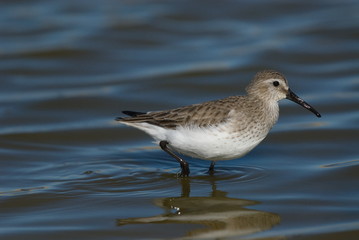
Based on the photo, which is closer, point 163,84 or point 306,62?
point 163,84

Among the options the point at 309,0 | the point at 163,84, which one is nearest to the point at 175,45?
the point at 163,84

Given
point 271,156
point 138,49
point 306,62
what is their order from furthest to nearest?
A: point 138,49
point 306,62
point 271,156

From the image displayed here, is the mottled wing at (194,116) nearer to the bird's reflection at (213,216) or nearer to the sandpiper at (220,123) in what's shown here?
the sandpiper at (220,123)

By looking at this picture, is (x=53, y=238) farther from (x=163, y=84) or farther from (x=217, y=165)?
(x=163, y=84)

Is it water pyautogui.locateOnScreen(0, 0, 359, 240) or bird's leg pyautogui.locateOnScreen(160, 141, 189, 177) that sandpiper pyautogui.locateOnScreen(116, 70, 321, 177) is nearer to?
bird's leg pyautogui.locateOnScreen(160, 141, 189, 177)

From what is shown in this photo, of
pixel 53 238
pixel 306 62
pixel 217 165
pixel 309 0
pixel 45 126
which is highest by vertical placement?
pixel 309 0

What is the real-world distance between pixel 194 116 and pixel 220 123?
351 millimetres

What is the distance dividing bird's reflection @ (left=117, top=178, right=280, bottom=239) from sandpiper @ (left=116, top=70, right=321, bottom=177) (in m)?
0.53

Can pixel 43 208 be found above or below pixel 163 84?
below

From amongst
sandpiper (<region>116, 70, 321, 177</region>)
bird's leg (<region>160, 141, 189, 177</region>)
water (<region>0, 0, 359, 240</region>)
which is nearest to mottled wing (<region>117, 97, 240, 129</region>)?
sandpiper (<region>116, 70, 321, 177</region>)

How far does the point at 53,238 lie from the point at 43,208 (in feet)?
3.02

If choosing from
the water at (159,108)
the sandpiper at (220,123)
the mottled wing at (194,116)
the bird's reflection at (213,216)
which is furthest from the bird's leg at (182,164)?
the bird's reflection at (213,216)

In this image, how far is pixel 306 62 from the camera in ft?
46.0

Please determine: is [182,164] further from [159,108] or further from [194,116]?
[159,108]
